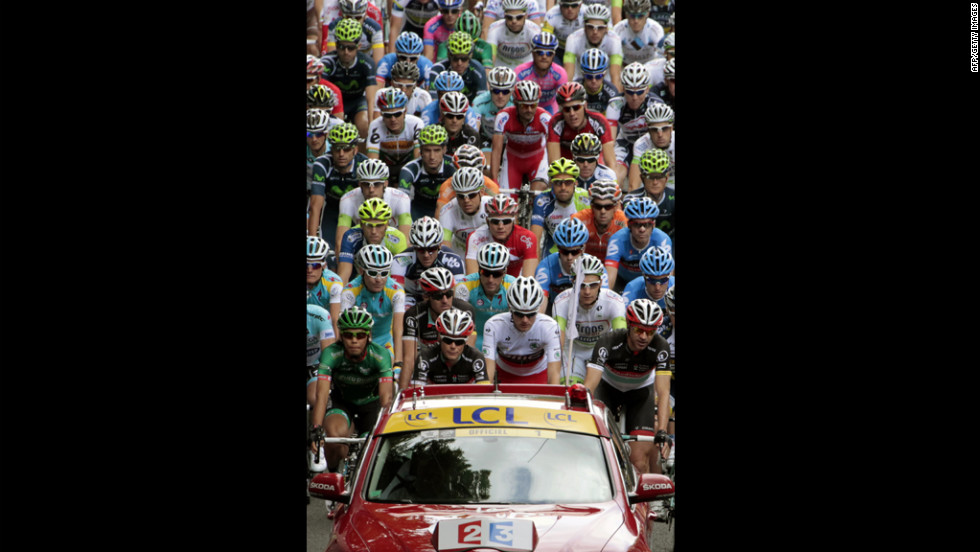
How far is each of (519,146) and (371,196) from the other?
2.65 metres

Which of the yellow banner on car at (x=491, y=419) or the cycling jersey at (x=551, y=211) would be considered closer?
the yellow banner on car at (x=491, y=419)

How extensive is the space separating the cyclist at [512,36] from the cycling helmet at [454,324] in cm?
971

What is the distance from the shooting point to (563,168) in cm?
1603

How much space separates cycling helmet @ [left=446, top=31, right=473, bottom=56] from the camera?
1936cm

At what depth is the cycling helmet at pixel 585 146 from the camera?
16812mm

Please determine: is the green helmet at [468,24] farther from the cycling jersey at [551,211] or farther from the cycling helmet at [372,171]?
the cycling jersey at [551,211]

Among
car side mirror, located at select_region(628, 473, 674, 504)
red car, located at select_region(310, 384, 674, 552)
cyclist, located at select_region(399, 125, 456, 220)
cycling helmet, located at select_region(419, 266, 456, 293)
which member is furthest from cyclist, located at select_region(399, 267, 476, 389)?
car side mirror, located at select_region(628, 473, 674, 504)

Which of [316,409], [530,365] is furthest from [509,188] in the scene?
[316,409]

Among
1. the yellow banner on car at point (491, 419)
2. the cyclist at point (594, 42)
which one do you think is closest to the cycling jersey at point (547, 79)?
the cyclist at point (594, 42)

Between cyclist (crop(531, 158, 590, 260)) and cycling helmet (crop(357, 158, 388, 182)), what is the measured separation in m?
2.04

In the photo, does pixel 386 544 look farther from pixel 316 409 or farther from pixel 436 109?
pixel 436 109

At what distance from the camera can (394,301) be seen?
1376 cm

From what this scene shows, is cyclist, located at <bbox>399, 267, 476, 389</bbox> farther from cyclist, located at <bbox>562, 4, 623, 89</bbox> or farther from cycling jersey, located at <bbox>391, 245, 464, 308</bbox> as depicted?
cyclist, located at <bbox>562, 4, 623, 89</bbox>

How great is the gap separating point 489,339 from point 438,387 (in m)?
3.92
